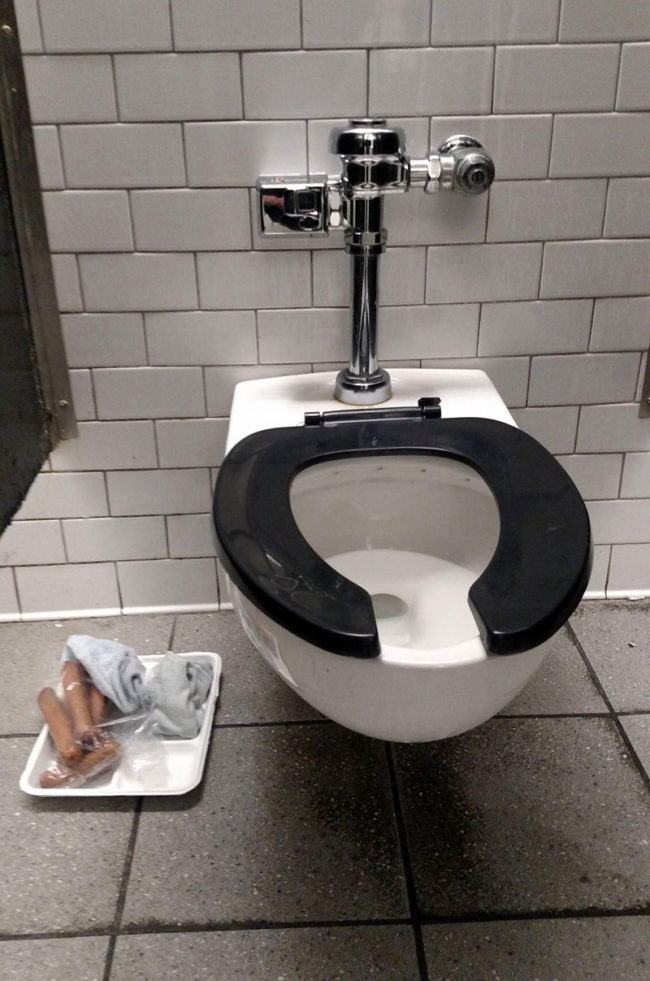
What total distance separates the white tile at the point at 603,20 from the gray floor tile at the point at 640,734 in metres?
0.91

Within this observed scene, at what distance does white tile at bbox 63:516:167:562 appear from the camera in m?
1.43

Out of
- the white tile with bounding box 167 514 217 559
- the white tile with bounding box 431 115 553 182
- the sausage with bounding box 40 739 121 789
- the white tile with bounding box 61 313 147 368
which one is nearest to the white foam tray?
the sausage with bounding box 40 739 121 789

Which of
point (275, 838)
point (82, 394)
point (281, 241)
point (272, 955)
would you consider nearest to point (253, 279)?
point (281, 241)

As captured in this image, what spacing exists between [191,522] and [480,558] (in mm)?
528

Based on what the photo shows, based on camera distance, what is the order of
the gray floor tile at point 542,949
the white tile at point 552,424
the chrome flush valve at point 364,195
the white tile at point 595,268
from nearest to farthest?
the gray floor tile at point 542,949, the chrome flush valve at point 364,195, the white tile at point 595,268, the white tile at point 552,424

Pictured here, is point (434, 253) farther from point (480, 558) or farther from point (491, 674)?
point (491, 674)

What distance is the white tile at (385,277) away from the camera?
1.26 m

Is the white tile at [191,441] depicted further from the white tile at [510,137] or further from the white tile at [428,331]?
the white tile at [510,137]

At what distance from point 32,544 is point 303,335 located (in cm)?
55

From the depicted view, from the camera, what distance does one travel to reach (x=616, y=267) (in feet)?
4.23

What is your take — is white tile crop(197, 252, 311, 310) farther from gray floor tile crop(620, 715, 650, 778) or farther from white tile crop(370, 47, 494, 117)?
gray floor tile crop(620, 715, 650, 778)

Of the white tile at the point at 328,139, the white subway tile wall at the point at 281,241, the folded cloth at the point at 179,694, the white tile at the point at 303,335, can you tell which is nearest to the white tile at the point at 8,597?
the white subway tile wall at the point at 281,241

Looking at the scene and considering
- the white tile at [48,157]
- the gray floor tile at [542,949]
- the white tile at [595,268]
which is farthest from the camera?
the white tile at [595,268]

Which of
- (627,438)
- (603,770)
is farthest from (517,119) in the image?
(603,770)
